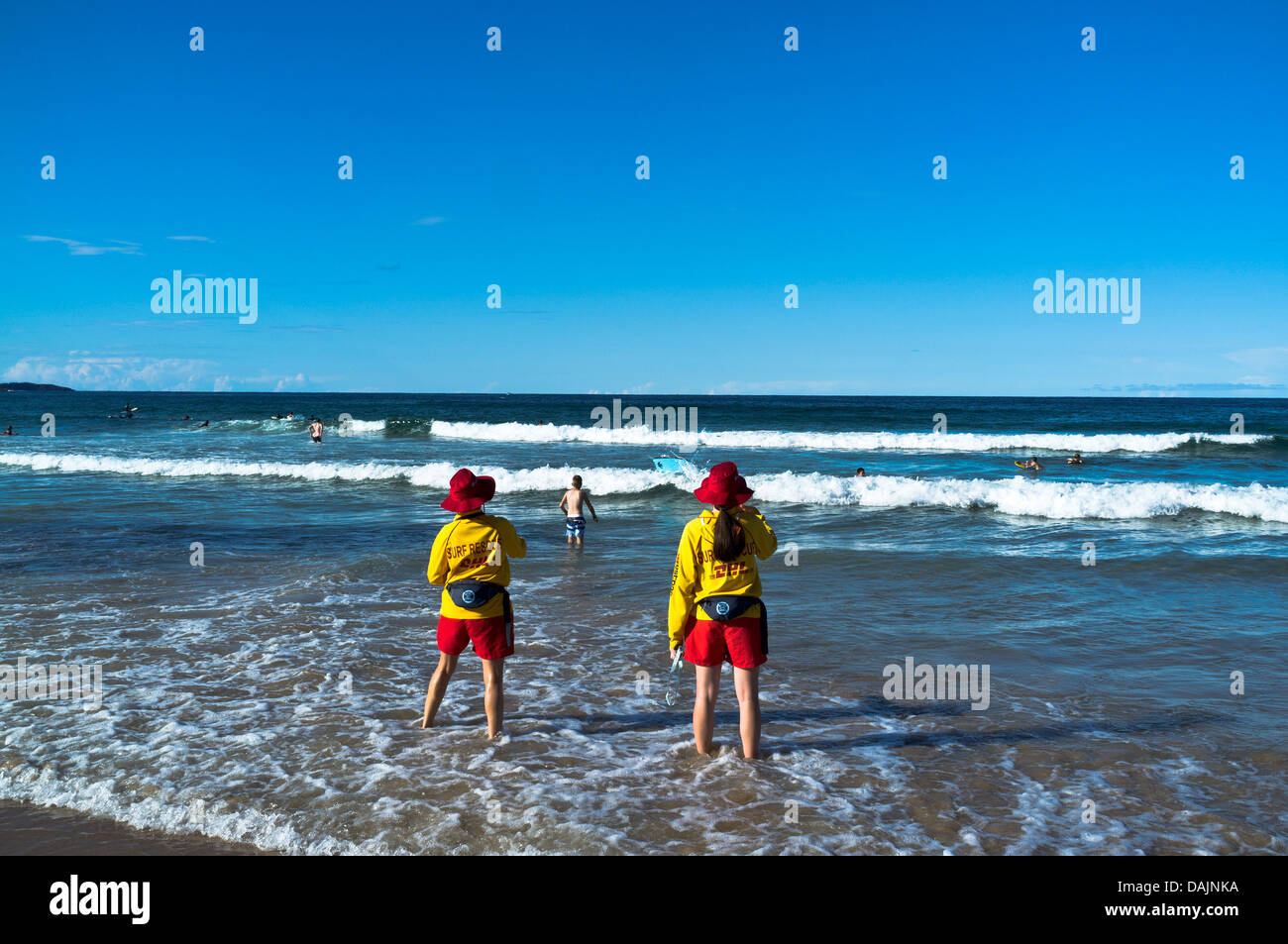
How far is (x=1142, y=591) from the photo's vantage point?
10328 mm

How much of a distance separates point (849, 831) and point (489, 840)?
2053 millimetres

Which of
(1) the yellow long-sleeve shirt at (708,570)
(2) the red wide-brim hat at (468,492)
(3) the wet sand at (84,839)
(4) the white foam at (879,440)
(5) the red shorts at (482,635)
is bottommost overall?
(3) the wet sand at (84,839)

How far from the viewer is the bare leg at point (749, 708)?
17.0 ft

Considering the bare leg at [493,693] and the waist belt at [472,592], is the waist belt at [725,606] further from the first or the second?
the bare leg at [493,693]

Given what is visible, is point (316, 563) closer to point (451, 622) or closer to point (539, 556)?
point (539, 556)

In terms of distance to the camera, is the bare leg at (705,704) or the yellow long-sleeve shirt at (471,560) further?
the yellow long-sleeve shirt at (471,560)

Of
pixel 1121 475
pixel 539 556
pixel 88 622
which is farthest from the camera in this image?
pixel 1121 475

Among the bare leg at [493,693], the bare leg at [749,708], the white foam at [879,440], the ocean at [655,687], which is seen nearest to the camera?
the ocean at [655,687]

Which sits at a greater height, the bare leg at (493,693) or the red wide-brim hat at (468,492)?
the red wide-brim hat at (468,492)

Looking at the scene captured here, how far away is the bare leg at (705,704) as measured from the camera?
17.4 feet

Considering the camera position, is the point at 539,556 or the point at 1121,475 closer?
the point at 539,556

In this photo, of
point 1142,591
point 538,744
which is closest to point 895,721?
point 538,744

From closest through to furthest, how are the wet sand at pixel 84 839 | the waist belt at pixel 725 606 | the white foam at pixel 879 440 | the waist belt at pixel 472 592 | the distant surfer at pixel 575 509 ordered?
the wet sand at pixel 84 839, the waist belt at pixel 725 606, the waist belt at pixel 472 592, the distant surfer at pixel 575 509, the white foam at pixel 879 440

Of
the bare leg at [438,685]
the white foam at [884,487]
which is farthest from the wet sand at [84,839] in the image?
the white foam at [884,487]
